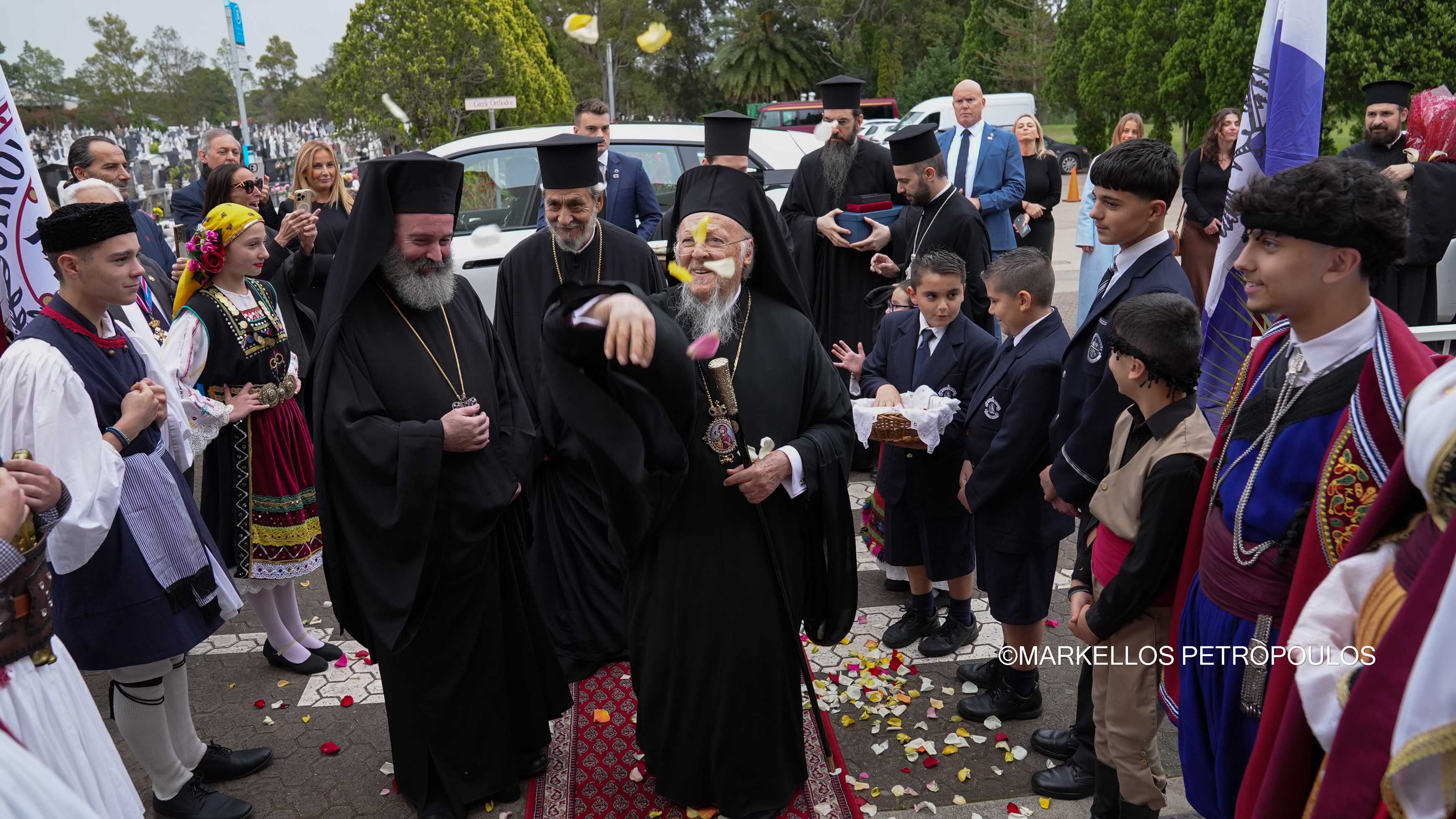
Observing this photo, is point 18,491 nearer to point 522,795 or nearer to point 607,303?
point 607,303

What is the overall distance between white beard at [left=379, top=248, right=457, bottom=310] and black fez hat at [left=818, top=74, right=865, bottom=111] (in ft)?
12.6

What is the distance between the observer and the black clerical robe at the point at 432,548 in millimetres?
3182

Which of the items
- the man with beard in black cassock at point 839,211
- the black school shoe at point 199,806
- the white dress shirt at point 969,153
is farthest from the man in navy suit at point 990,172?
the black school shoe at point 199,806

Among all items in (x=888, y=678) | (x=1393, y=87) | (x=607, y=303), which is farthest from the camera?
(x=1393, y=87)

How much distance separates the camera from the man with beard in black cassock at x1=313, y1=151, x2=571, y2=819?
3.19 metres

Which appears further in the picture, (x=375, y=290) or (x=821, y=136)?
(x=821, y=136)

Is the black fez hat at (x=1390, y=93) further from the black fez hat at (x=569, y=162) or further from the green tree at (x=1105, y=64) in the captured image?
the green tree at (x=1105, y=64)

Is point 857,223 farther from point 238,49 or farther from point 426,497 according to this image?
point 238,49

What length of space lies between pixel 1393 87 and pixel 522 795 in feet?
24.1

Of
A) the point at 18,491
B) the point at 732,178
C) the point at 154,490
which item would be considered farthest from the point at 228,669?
the point at 732,178

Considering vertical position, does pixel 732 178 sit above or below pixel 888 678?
above

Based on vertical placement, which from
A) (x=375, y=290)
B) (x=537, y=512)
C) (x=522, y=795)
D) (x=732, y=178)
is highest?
(x=732, y=178)

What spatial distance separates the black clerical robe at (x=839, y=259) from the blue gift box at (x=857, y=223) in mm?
52

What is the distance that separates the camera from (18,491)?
2.13 m
